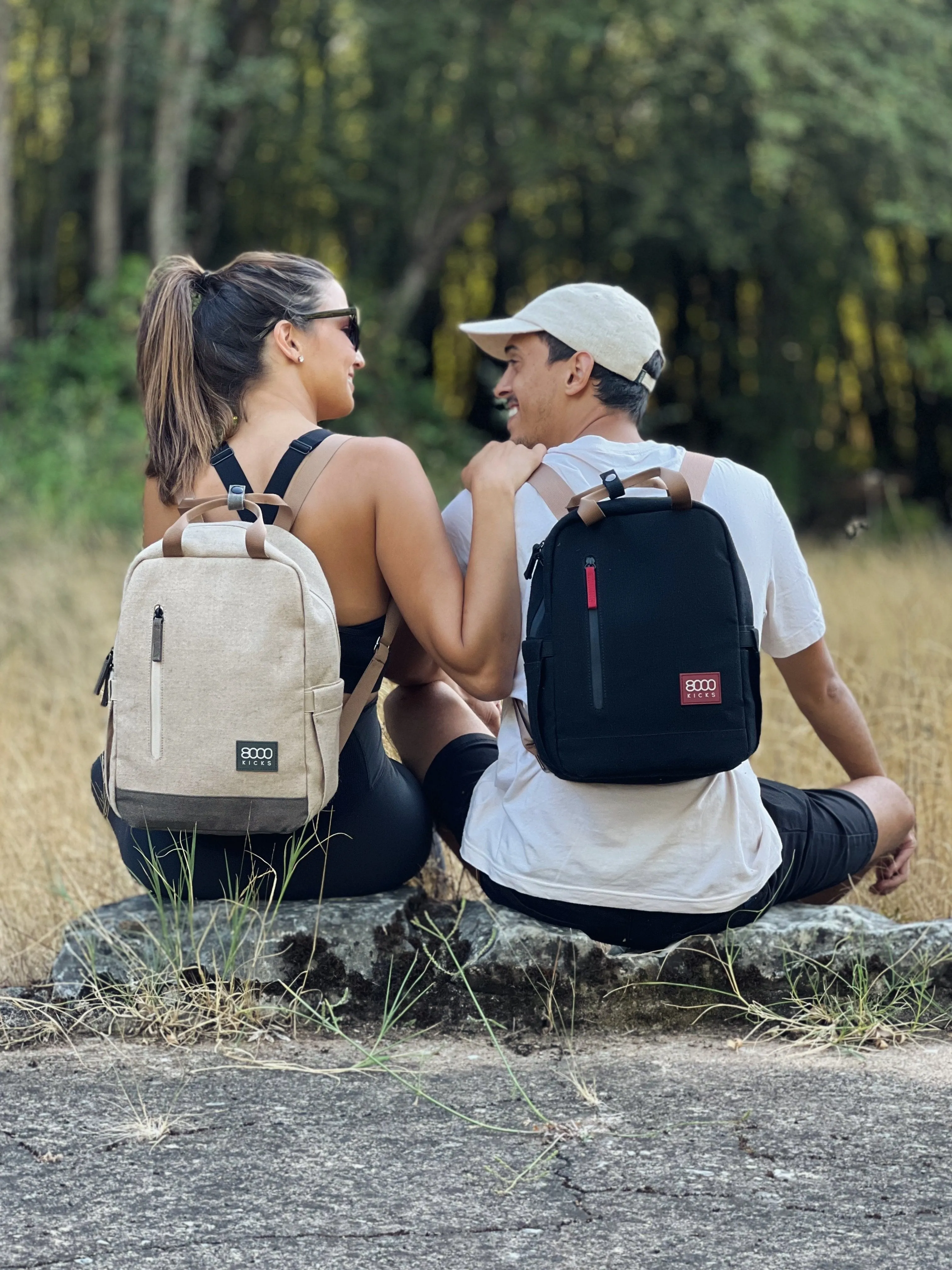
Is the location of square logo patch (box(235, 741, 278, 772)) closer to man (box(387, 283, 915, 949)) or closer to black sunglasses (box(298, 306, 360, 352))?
man (box(387, 283, 915, 949))

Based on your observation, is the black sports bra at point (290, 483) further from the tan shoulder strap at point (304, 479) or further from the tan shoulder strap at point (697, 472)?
the tan shoulder strap at point (697, 472)

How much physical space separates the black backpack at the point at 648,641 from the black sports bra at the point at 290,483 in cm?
43

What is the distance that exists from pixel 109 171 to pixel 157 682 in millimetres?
11548

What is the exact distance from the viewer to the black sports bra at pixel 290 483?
266cm

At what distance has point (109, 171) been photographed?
1287 cm

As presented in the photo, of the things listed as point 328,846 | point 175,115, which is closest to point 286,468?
point 328,846

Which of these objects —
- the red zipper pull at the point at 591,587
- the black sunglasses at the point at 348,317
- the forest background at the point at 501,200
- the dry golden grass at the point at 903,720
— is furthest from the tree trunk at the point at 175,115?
the red zipper pull at the point at 591,587

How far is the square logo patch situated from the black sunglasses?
2.79 ft

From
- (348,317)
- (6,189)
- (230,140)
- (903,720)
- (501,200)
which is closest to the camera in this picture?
(348,317)

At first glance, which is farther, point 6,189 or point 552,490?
point 6,189

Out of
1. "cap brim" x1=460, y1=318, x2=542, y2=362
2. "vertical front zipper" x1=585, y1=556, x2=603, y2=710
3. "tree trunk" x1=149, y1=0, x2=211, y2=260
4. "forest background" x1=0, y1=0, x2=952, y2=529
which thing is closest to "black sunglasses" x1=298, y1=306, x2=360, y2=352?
"cap brim" x1=460, y1=318, x2=542, y2=362

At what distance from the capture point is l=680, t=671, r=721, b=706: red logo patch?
2402mm

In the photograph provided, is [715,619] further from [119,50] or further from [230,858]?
[119,50]

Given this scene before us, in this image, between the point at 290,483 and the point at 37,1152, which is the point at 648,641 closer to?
the point at 290,483
